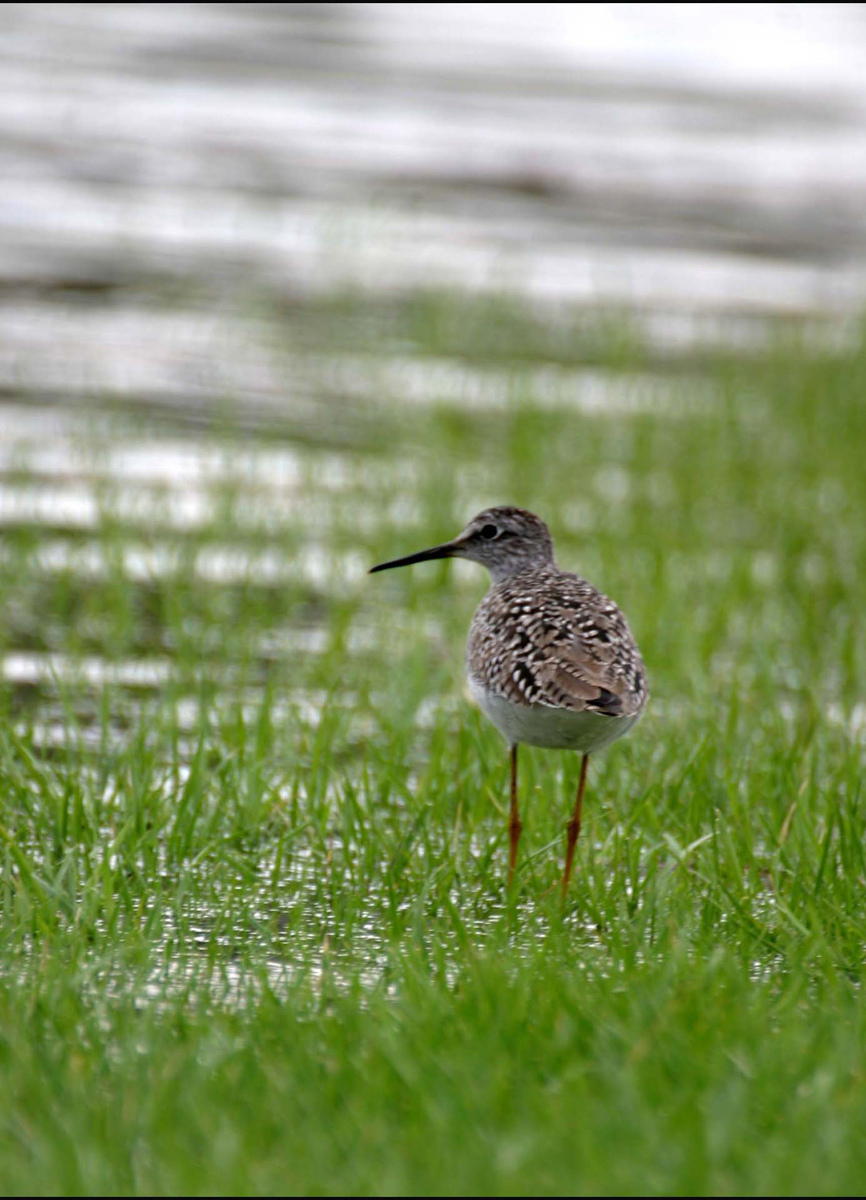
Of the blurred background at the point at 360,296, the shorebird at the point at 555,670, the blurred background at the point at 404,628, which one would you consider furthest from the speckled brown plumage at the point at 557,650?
the blurred background at the point at 360,296

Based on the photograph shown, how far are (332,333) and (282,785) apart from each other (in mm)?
7774

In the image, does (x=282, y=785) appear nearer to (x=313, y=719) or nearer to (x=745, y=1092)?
(x=313, y=719)

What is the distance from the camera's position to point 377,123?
20.5 metres

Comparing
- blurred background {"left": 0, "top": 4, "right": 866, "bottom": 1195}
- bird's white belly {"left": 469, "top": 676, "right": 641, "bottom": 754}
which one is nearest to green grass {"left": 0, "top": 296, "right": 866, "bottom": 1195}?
blurred background {"left": 0, "top": 4, "right": 866, "bottom": 1195}

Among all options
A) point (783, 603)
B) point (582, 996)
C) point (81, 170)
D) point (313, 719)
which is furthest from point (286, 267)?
point (582, 996)

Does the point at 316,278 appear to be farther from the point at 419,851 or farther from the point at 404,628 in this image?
the point at 419,851

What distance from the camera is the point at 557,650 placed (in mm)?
6219

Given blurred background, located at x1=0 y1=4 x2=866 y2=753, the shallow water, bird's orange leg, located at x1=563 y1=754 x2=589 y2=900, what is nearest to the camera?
bird's orange leg, located at x1=563 y1=754 x2=589 y2=900

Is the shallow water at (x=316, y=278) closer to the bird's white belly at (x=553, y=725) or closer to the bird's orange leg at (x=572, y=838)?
the bird's orange leg at (x=572, y=838)

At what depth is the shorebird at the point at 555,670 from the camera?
6039mm

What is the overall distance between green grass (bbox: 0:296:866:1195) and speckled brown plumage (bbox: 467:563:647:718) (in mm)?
565

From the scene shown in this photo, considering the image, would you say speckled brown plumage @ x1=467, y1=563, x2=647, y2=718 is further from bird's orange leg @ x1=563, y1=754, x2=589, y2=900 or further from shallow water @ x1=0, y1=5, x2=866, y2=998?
shallow water @ x1=0, y1=5, x2=866, y2=998

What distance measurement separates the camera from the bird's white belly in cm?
605

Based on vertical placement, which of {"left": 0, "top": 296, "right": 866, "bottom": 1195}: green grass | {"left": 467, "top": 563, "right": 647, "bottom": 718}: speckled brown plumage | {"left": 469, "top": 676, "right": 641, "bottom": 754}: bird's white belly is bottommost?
{"left": 0, "top": 296, "right": 866, "bottom": 1195}: green grass
